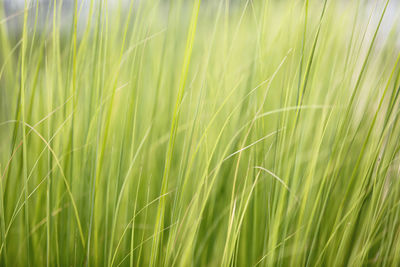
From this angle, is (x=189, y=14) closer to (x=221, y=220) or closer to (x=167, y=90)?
(x=167, y=90)

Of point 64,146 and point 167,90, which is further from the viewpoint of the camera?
point 167,90

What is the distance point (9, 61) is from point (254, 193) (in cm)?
70

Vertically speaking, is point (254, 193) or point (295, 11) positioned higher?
point (295, 11)

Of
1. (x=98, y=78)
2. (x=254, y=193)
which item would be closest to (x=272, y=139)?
(x=254, y=193)

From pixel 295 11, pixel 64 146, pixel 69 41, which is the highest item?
pixel 295 11

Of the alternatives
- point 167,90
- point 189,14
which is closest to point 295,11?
point 189,14

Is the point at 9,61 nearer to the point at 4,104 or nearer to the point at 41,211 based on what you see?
the point at 4,104

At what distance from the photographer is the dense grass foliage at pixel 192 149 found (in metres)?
0.83

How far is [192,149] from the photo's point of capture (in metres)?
→ 0.80

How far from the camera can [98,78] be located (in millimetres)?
835

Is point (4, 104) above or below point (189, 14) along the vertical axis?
below

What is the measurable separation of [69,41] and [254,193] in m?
0.60

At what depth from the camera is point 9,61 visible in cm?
91

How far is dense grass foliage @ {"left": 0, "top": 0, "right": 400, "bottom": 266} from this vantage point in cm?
83
